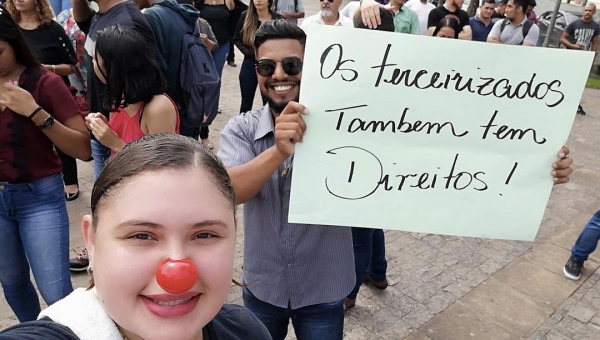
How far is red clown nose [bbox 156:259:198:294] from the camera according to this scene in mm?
870

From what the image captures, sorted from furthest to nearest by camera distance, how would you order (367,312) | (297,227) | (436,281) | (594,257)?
(594,257)
(436,281)
(367,312)
(297,227)

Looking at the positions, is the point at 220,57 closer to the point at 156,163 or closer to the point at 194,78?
the point at 194,78

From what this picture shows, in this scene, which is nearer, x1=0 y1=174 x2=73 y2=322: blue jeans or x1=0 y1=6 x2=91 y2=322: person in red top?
x1=0 y1=6 x2=91 y2=322: person in red top

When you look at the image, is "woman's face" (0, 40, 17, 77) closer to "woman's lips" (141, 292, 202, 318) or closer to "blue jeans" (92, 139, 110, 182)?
"blue jeans" (92, 139, 110, 182)

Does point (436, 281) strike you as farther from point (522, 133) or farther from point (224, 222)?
point (224, 222)

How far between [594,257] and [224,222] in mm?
4186

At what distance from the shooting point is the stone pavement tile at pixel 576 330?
10.2 ft

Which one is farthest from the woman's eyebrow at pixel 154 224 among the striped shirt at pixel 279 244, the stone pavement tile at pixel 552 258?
the stone pavement tile at pixel 552 258

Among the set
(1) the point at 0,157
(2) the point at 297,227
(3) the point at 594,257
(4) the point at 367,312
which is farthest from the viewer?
(3) the point at 594,257

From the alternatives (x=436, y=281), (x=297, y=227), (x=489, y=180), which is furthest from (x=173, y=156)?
(x=436, y=281)

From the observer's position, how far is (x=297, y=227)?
185 centimetres

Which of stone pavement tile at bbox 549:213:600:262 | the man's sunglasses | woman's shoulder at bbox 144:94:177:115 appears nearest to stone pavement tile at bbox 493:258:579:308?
stone pavement tile at bbox 549:213:600:262

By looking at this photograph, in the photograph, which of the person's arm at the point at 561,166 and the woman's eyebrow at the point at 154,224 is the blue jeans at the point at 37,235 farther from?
the person's arm at the point at 561,166

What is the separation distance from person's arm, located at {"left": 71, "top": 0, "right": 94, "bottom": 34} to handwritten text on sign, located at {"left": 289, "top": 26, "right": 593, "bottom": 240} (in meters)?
2.73
